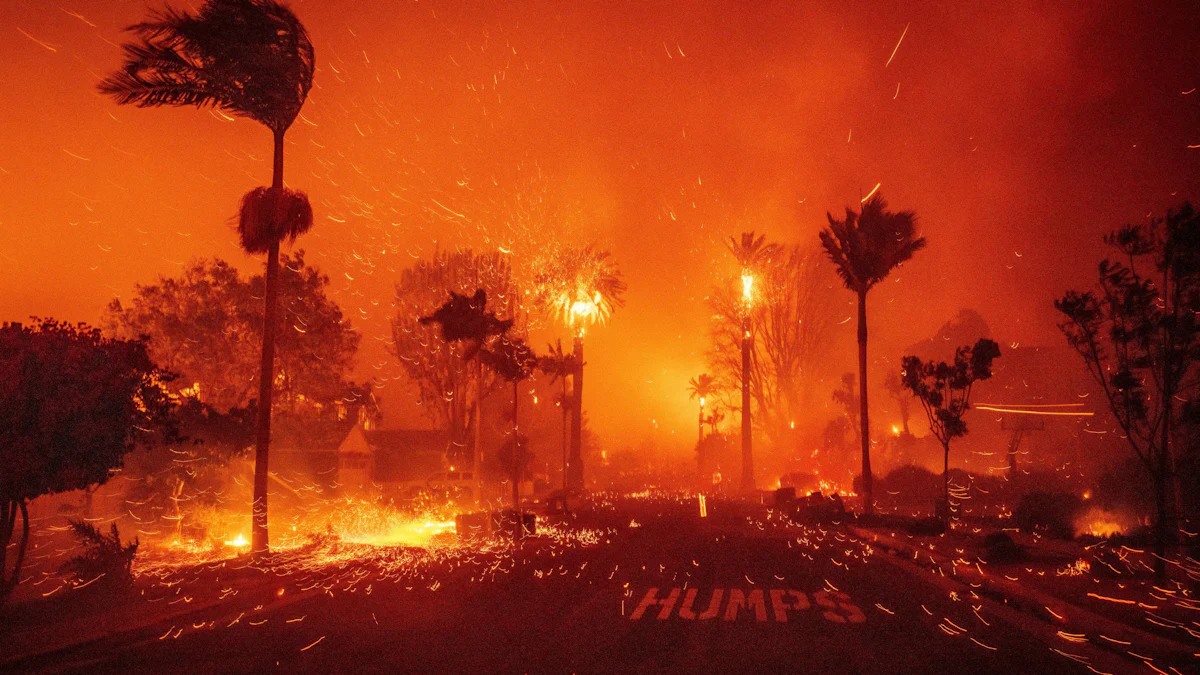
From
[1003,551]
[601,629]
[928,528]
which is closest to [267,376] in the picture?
[601,629]

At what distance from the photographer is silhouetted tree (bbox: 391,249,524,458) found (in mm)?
55844

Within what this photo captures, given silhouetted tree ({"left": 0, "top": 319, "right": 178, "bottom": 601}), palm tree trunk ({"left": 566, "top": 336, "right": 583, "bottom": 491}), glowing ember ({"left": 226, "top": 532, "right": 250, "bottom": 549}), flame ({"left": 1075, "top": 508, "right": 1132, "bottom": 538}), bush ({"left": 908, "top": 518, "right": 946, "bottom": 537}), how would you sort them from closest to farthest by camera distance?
silhouetted tree ({"left": 0, "top": 319, "right": 178, "bottom": 601}), glowing ember ({"left": 226, "top": 532, "right": 250, "bottom": 549}), bush ({"left": 908, "top": 518, "right": 946, "bottom": 537}), flame ({"left": 1075, "top": 508, "right": 1132, "bottom": 538}), palm tree trunk ({"left": 566, "top": 336, "right": 583, "bottom": 491})

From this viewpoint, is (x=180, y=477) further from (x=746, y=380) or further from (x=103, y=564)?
(x=746, y=380)

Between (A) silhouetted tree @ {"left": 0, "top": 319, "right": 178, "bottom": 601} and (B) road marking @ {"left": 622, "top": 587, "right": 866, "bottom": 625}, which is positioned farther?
(B) road marking @ {"left": 622, "top": 587, "right": 866, "bottom": 625}

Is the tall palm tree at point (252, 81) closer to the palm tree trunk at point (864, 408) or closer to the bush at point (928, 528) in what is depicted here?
the bush at point (928, 528)

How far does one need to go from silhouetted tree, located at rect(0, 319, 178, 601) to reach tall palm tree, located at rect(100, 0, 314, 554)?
593 centimetres

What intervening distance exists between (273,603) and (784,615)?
318 inches

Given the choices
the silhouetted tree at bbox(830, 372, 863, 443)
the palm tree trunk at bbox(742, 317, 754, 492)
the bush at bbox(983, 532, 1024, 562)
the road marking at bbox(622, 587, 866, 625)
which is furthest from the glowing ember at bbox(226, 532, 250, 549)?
the silhouetted tree at bbox(830, 372, 863, 443)

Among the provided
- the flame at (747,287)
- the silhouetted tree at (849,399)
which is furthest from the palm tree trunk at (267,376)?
the silhouetted tree at (849,399)

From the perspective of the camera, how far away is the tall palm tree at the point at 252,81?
1770cm

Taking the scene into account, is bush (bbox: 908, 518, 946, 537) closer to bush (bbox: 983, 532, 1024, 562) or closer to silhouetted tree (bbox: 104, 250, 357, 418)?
bush (bbox: 983, 532, 1024, 562)

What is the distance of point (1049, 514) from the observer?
26.0 meters

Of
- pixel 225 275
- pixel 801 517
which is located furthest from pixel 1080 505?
pixel 225 275

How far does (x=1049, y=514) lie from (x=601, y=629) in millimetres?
20593
